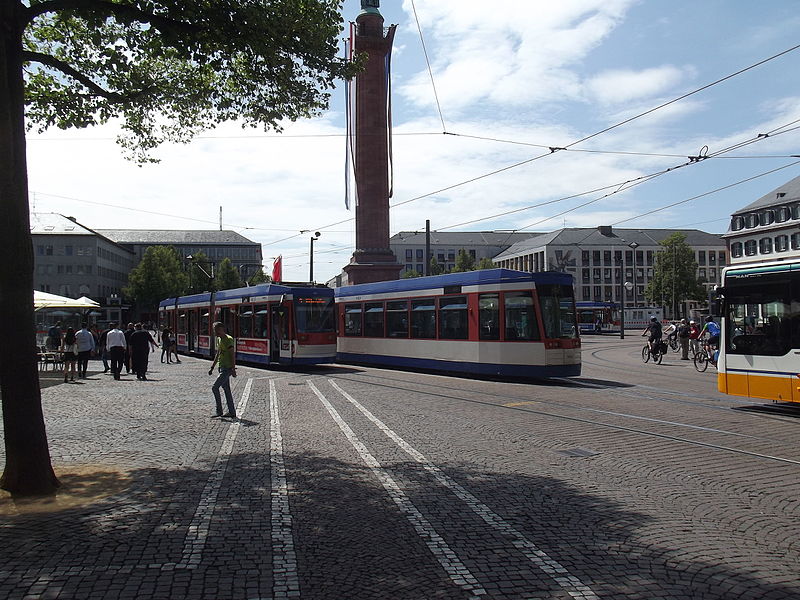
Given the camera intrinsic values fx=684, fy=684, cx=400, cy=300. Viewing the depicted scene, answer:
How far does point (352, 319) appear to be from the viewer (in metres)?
25.7

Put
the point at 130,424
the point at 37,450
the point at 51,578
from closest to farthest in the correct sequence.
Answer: the point at 51,578
the point at 37,450
the point at 130,424

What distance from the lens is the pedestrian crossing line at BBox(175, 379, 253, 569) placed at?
4.87m

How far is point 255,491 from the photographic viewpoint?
6.79 metres

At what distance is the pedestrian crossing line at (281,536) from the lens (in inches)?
171

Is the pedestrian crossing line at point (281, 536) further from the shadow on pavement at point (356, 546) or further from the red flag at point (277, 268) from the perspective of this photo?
the red flag at point (277, 268)

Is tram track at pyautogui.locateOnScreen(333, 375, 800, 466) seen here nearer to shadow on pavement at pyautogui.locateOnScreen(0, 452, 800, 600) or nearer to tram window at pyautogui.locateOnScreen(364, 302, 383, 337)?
shadow on pavement at pyautogui.locateOnScreen(0, 452, 800, 600)

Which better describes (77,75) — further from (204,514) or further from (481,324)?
(481,324)

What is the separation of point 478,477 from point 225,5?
612cm

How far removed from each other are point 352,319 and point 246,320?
162 inches

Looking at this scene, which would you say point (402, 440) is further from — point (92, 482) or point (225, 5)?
point (225, 5)

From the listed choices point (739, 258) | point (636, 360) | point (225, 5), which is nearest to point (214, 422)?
point (225, 5)

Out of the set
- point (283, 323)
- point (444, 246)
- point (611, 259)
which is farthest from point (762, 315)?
point (444, 246)

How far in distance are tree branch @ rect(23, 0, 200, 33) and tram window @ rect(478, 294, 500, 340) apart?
12.0 meters

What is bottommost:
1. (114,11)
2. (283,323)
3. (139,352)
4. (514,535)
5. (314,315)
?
(514,535)
